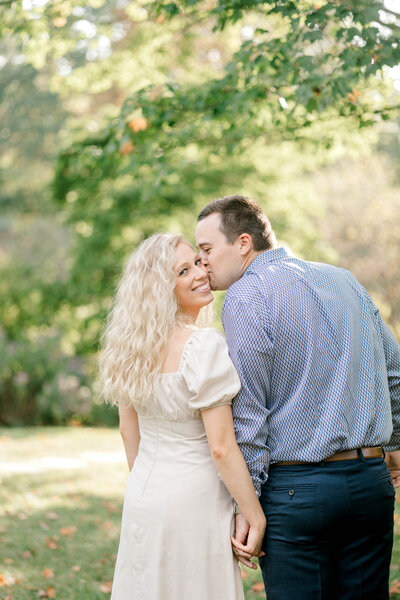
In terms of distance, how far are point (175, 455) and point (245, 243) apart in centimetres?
98

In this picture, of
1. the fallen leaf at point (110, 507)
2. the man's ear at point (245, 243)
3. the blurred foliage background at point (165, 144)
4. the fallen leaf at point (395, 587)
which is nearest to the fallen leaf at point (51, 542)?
the fallen leaf at point (110, 507)

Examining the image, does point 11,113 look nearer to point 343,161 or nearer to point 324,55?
point 343,161

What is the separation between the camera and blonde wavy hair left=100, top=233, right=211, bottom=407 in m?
2.62

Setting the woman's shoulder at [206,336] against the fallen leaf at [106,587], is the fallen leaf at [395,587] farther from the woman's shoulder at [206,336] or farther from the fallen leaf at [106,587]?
the woman's shoulder at [206,336]

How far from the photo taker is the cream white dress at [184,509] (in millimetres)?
2570

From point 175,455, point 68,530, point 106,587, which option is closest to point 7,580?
point 106,587

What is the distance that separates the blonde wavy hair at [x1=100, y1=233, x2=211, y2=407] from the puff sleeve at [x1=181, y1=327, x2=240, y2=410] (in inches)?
6.4

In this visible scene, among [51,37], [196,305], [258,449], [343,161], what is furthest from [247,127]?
[343,161]

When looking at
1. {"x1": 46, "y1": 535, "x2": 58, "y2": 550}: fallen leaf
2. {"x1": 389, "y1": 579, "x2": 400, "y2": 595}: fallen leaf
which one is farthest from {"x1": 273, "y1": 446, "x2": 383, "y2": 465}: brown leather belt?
{"x1": 46, "y1": 535, "x2": 58, "y2": 550}: fallen leaf

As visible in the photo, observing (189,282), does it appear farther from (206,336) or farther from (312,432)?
(312,432)

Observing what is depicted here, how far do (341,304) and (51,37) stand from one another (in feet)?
18.7

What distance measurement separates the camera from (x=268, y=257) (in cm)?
278

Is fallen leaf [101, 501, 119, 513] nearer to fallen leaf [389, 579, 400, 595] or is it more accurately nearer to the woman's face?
fallen leaf [389, 579, 400, 595]

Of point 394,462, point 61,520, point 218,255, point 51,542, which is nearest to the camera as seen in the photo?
point 218,255
